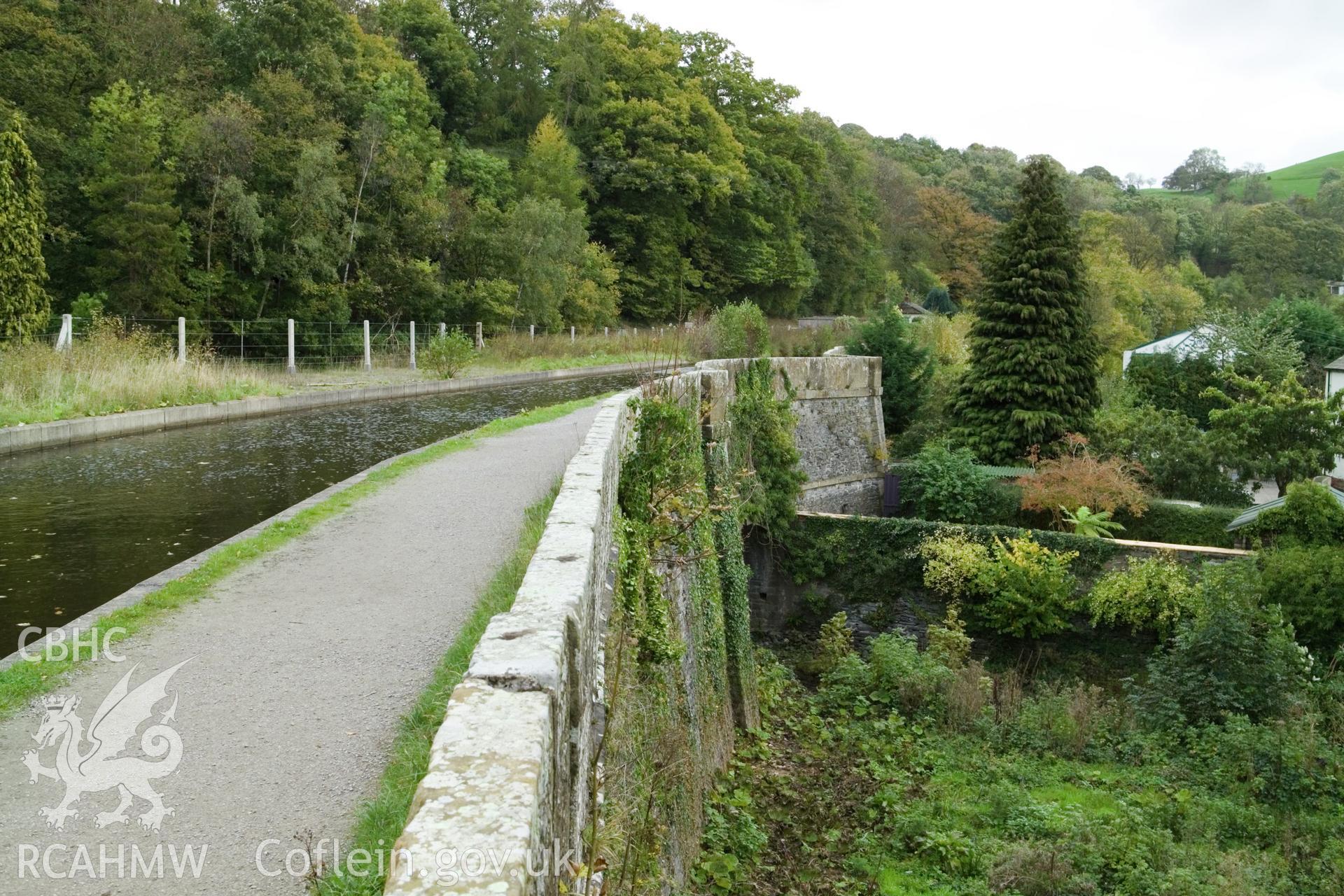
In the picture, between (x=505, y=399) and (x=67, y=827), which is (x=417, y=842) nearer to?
(x=67, y=827)

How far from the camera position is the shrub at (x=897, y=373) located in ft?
77.0

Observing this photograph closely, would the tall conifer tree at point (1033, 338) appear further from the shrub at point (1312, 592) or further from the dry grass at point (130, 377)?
the shrub at point (1312, 592)

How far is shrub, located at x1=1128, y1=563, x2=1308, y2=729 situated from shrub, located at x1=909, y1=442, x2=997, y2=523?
17.8 feet

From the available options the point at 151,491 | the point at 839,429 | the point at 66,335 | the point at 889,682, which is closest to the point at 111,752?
the point at 151,491

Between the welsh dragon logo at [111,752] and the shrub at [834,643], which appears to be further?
the shrub at [834,643]

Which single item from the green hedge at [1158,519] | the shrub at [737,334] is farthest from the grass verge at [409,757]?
the shrub at [737,334]

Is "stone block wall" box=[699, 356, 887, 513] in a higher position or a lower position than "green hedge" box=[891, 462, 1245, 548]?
higher

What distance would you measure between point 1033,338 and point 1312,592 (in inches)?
311

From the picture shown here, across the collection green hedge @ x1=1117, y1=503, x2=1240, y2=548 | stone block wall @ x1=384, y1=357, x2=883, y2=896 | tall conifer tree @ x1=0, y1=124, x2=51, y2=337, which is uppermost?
tall conifer tree @ x1=0, y1=124, x2=51, y2=337

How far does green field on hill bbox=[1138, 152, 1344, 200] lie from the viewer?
120 m

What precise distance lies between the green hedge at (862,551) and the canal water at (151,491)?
556 cm

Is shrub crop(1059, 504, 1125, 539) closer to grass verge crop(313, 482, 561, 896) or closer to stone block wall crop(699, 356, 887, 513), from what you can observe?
stone block wall crop(699, 356, 887, 513)

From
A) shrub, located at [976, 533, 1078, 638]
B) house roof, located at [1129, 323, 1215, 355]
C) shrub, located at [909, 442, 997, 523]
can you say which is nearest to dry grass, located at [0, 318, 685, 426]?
shrub, located at [909, 442, 997, 523]

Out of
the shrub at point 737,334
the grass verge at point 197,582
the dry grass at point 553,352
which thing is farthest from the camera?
the dry grass at point 553,352
